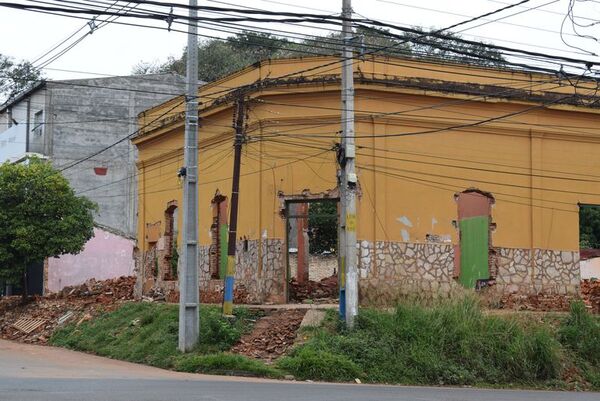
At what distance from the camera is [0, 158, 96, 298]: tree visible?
32656 millimetres

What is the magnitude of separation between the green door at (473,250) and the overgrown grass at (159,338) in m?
6.63

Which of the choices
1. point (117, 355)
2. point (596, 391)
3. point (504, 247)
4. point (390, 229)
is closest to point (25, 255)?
point (117, 355)

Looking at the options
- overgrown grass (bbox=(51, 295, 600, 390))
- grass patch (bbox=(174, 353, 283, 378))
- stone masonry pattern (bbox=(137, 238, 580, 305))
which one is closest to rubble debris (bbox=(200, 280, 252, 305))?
stone masonry pattern (bbox=(137, 238, 580, 305))

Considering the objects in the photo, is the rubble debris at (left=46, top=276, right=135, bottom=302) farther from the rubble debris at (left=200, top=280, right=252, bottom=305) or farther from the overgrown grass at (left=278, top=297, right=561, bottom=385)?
the overgrown grass at (left=278, top=297, right=561, bottom=385)

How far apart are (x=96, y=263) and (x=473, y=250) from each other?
932 inches

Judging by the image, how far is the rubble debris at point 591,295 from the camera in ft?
85.2

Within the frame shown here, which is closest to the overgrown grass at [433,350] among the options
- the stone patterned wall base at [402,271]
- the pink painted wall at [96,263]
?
the stone patterned wall base at [402,271]

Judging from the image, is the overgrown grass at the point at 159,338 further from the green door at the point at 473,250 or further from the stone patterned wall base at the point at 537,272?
the stone patterned wall base at the point at 537,272

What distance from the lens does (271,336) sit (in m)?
21.2

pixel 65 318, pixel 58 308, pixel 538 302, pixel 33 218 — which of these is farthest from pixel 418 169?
pixel 33 218

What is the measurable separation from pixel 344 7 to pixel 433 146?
6.21 m

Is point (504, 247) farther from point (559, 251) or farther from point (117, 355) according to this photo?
point (117, 355)

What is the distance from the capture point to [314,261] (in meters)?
47.6

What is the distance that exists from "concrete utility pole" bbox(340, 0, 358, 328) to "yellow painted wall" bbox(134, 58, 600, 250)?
332 cm
